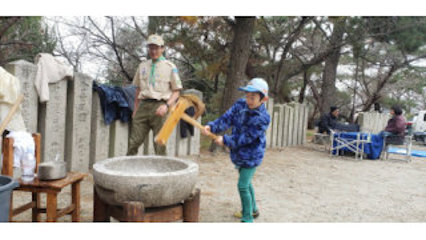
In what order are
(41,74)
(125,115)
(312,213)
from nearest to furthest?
(312,213) < (41,74) < (125,115)

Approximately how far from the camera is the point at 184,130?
6.42 metres

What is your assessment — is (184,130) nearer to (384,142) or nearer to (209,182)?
(209,182)

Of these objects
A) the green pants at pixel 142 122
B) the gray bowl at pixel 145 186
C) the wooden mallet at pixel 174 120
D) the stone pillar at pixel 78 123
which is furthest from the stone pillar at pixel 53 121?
the wooden mallet at pixel 174 120

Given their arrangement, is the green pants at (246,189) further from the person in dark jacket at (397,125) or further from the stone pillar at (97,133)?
the person in dark jacket at (397,125)

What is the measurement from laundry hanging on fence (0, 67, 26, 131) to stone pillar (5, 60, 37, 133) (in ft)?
0.83

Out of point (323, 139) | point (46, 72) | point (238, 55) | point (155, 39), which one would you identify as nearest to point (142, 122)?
point (155, 39)

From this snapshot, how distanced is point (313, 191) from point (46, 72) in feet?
12.2

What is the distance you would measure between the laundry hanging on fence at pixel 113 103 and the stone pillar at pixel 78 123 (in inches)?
6.5

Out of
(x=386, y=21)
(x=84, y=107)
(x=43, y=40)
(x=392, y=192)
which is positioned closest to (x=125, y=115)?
(x=84, y=107)

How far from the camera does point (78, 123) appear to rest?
15.3 ft

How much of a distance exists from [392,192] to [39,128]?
4.76 m

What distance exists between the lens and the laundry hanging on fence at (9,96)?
3443mm

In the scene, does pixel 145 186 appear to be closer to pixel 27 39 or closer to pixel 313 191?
pixel 313 191

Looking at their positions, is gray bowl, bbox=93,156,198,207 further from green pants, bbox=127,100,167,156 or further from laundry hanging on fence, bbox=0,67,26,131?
laundry hanging on fence, bbox=0,67,26,131
